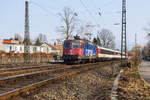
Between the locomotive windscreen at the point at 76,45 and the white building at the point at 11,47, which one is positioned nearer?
the locomotive windscreen at the point at 76,45

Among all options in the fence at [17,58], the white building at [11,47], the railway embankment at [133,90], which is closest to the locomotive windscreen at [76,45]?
the fence at [17,58]

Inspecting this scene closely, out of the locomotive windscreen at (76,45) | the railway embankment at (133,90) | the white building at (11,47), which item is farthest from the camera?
the white building at (11,47)

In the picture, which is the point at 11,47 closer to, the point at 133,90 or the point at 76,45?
the point at 76,45

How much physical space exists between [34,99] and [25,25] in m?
23.6

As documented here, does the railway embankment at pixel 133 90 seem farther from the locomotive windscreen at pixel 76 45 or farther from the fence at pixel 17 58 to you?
the fence at pixel 17 58

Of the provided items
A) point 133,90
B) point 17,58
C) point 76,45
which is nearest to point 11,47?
point 17,58

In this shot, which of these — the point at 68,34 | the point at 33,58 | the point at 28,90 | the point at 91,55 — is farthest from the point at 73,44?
the point at 68,34

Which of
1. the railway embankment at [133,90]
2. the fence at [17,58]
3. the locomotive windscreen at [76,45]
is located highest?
the locomotive windscreen at [76,45]

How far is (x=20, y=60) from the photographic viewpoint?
3144 cm

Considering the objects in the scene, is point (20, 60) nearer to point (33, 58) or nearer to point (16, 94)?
point (33, 58)

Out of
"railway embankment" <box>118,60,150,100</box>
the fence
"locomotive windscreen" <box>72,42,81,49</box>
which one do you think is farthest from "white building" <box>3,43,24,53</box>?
"railway embankment" <box>118,60,150,100</box>

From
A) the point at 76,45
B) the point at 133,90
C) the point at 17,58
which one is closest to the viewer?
the point at 133,90

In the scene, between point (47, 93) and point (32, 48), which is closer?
point (47, 93)

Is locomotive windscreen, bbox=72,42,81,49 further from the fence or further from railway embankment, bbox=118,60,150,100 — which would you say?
railway embankment, bbox=118,60,150,100
